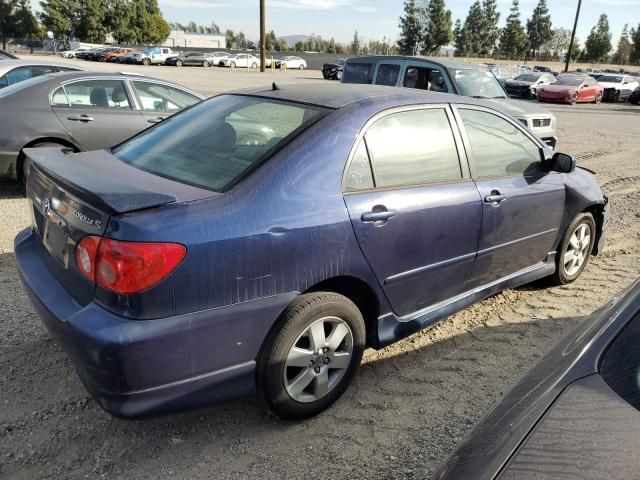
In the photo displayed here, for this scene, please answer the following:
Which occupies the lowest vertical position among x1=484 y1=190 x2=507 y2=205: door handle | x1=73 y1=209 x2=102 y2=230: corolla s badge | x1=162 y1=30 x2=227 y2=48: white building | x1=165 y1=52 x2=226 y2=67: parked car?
x1=165 y1=52 x2=226 y2=67: parked car

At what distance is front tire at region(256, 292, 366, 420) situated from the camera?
8.26ft

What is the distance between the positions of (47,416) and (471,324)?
9.07 ft

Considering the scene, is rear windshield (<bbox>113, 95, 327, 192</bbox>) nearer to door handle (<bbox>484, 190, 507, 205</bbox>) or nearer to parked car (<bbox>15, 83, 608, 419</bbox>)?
parked car (<bbox>15, 83, 608, 419</bbox>)

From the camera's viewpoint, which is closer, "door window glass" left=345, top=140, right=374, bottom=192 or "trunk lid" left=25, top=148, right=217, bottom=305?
"trunk lid" left=25, top=148, right=217, bottom=305

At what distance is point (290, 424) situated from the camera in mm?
2793

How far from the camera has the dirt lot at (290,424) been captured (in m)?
2.48

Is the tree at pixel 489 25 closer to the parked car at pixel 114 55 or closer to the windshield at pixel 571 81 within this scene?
the parked car at pixel 114 55

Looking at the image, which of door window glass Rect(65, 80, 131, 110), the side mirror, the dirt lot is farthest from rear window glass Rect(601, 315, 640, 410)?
door window glass Rect(65, 80, 131, 110)

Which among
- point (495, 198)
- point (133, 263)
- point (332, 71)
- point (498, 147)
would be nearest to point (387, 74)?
point (498, 147)

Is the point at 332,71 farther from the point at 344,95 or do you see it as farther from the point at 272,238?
the point at 272,238

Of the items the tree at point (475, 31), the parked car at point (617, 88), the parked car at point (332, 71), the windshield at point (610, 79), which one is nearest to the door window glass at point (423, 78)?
the parked car at point (617, 88)

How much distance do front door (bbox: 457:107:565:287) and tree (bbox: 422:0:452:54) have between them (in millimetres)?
90448

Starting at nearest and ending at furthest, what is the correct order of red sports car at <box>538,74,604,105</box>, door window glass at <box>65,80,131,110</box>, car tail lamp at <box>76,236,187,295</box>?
1. car tail lamp at <box>76,236,187,295</box>
2. door window glass at <box>65,80,131,110</box>
3. red sports car at <box>538,74,604,105</box>

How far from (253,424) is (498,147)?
2400 mm
